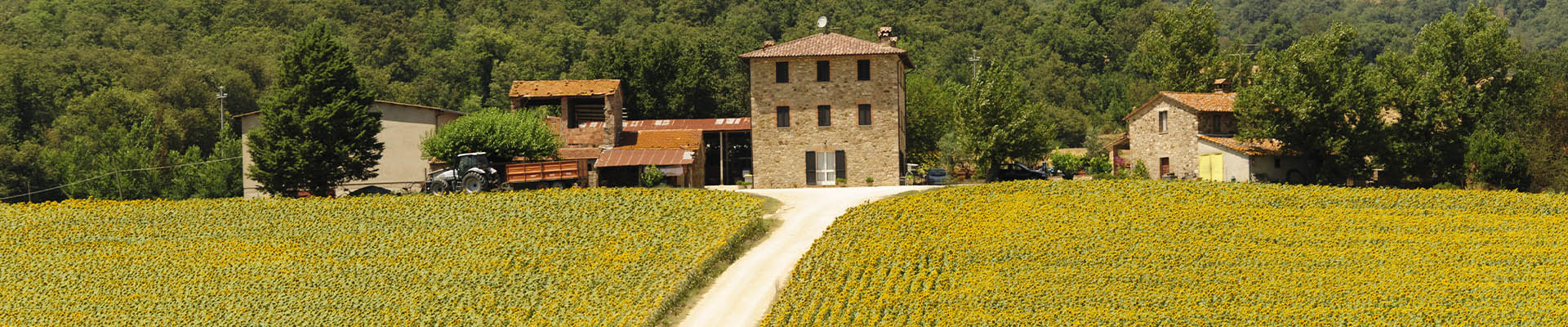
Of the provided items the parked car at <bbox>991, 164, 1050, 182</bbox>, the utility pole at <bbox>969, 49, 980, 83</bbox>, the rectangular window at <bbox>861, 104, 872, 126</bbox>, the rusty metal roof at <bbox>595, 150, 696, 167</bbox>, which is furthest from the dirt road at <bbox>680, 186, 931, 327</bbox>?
the utility pole at <bbox>969, 49, 980, 83</bbox>

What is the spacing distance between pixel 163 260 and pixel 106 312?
4780 millimetres

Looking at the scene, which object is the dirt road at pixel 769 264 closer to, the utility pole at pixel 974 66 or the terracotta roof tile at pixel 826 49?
the terracotta roof tile at pixel 826 49

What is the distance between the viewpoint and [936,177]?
174 feet

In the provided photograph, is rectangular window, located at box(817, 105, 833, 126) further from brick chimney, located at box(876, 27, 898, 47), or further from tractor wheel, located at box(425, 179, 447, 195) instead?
tractor wheel, located at box(425, 179, 447, 195)

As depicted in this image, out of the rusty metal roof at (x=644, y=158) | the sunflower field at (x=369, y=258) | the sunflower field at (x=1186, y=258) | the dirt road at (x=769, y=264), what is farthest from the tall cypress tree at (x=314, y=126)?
the sunflower field at (x=1186, y=258)

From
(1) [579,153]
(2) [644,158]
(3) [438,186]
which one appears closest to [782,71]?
(2) [644,158]

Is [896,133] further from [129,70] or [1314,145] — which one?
[129,70]

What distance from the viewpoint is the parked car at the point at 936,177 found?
52.6 meters

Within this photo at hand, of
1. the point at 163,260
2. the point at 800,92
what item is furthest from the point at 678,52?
the point at 163,260

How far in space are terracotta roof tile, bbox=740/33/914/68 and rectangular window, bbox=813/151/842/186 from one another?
4.53 m

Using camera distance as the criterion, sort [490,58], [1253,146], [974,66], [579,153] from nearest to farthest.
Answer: [1253,146] < [579,153] < [974,66] < [490,58]

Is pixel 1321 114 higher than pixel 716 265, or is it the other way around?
pixel 1321 114

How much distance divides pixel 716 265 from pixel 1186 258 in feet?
41.8

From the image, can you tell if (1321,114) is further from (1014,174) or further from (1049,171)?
(1049,171)
